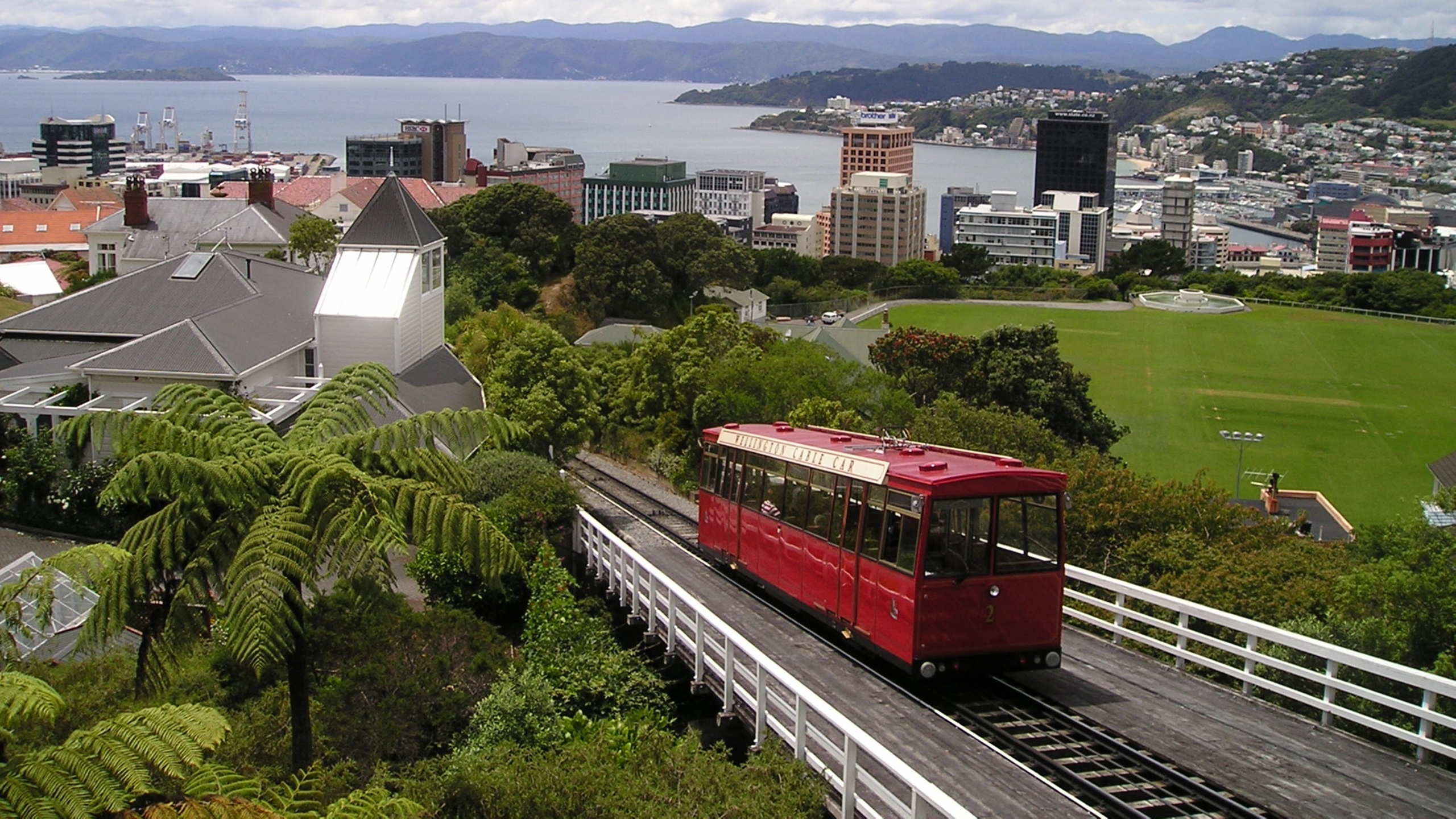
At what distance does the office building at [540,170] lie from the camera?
14312 centimetres

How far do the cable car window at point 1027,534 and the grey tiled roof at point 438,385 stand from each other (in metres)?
17.5

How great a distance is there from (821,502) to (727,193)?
170 meters

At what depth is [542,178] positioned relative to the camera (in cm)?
15000

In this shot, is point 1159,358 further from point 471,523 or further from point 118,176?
point 118,176

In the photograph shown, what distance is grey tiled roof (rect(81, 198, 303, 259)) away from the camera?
4484 centimetres

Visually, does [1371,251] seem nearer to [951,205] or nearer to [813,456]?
[951,205]

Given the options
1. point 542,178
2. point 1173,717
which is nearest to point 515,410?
point 1173,717

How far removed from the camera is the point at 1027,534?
11953 millimetres

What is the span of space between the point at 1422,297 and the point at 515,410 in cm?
8281

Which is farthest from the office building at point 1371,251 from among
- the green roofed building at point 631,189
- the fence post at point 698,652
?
the fence post at point 698,652

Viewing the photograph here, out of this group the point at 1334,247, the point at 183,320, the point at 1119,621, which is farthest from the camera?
the point at 1334,247

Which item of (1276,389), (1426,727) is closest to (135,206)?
(1426,727)

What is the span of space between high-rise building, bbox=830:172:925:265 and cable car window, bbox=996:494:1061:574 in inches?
5517

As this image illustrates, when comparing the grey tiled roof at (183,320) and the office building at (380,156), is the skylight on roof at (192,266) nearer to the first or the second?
the grey tiled roof at (183,320)
